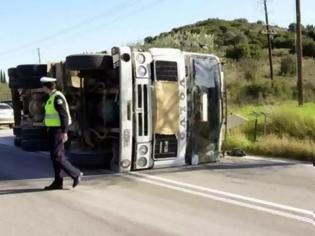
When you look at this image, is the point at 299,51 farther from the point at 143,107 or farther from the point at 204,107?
the point at 143,107

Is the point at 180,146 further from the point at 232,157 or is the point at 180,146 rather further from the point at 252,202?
the point at 252,202

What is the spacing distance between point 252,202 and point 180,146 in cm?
360

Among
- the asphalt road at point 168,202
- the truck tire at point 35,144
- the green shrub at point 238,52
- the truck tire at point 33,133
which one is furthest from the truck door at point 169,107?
the green shrub at point 238,52

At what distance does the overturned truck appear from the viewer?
37.2 feet

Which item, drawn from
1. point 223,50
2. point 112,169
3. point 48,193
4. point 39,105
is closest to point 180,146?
point 112,169

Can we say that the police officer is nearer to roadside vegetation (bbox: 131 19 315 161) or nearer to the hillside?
roadside vegetation (bbox: 131 19 315 161)

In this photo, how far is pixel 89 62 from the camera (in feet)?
37.0

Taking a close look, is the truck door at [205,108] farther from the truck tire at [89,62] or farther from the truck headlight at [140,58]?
the truck tire at [89,62]

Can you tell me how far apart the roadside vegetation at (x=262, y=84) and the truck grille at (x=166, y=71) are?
302 centimetres

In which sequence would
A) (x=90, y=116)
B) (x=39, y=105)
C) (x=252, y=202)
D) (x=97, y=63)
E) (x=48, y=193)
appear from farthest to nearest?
(x=39, y=105) < (x=90, y=116) < (x=97, y=63) < (x=48, y=193) < (x=252, y=202)

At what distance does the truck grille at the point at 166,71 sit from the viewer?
1168cm

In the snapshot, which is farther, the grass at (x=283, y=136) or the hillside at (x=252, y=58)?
the hillside at (x=252, y=58)

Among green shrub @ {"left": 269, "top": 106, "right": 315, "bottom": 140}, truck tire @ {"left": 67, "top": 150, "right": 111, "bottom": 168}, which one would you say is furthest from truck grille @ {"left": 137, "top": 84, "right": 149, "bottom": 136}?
green shrub @ {"left": 269, "top": 106, "right": 315, "bottom": 140}

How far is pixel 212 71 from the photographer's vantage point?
12.5 m
